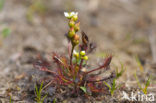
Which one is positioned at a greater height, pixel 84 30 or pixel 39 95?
pixel 84 30

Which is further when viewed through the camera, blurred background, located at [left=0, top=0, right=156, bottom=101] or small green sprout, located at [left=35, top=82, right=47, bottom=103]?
blurred background, located at [left=0, top=0, right=156, bottom=101]

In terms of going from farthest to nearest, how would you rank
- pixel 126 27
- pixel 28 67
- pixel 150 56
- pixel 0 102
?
pixel 126 27
pixel 150 56
pixel 28 67
pixel 0 102

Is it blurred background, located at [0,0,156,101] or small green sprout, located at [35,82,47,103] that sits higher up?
blurred background, located at [0,0,156,101]

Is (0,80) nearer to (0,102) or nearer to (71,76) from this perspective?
(0,102)

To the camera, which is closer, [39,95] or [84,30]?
[39,95]

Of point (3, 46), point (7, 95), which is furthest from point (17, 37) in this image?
point (7, 95)

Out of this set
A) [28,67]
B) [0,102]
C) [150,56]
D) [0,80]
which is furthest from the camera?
[150,56]

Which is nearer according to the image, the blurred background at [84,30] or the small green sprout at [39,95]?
the small green sprout at [39,95]

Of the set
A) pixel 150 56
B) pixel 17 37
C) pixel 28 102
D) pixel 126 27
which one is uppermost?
pixel 126 27
